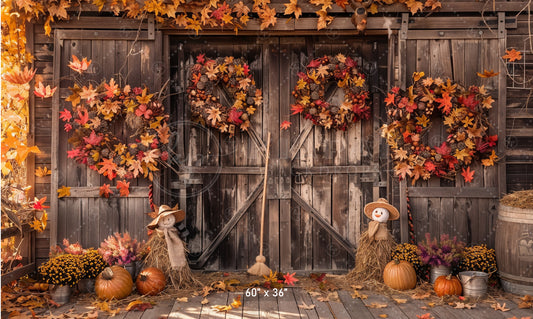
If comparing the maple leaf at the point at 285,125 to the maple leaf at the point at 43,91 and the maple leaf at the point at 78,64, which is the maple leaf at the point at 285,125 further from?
the maple leaf at the point at 43,91

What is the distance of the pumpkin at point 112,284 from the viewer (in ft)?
14.6

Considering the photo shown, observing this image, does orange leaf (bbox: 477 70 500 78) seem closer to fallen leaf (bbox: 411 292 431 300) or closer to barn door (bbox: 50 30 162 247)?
fallen leaf (bbox: 411 292 431 300)

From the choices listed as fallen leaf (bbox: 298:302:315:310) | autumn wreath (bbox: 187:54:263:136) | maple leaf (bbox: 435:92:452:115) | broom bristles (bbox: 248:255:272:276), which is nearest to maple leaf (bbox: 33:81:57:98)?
autumn wreath (bbox: 187:54:263:136)

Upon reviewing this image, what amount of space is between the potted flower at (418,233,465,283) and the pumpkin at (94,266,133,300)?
9.43ft

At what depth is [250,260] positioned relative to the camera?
5617 millimetres

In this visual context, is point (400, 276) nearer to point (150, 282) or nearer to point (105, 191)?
point (150, 282)

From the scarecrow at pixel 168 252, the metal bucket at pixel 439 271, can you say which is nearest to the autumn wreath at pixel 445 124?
the metal bucket at pixel 439 271

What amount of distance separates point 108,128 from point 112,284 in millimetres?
1653

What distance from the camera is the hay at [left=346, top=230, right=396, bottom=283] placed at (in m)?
5.01

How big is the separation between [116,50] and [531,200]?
14.5 ft

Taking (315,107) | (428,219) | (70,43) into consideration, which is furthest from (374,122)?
(70,43)

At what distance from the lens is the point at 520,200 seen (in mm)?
4648

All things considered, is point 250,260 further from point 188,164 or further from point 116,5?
point 116,5

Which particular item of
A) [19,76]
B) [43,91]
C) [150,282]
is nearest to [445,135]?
[150,282]
